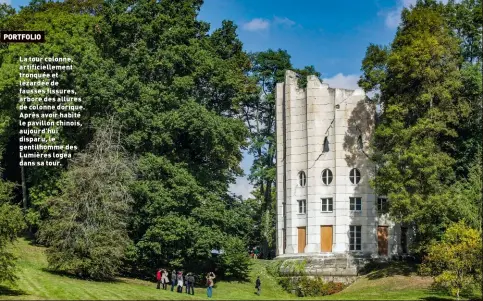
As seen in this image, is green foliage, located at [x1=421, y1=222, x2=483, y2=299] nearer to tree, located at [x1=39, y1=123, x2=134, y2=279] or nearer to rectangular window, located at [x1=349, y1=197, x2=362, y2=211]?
rectangular window, located at [x1=349, y1=197, x2=362, y2=211]

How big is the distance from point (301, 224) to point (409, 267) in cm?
1002

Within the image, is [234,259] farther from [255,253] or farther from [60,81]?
[255,253]

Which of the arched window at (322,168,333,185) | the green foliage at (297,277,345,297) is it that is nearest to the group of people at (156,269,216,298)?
the green foliage at (297,277,345,297)

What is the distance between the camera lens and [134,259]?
57688 mm

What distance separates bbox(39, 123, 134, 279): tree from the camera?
5175 centimetres

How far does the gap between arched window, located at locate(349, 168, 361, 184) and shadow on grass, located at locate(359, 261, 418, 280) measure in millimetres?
6827

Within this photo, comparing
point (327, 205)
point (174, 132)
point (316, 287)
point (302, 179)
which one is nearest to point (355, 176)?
point (327, 205)

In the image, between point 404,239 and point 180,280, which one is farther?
point 404,239

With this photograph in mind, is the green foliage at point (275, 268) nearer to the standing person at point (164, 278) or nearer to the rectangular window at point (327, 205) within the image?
the rectangular window at point (327, 205)

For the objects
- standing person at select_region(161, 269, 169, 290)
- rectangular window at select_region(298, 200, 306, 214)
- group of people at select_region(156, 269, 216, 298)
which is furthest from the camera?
rectangular window at select_region(298, 200, 306, 214)

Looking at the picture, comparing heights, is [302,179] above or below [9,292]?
above

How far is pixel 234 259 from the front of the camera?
60.1 meters

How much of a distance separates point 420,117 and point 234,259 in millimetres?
17531

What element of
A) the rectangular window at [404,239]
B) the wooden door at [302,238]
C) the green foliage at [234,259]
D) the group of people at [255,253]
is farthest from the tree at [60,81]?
the rectangular window at [404,239]
